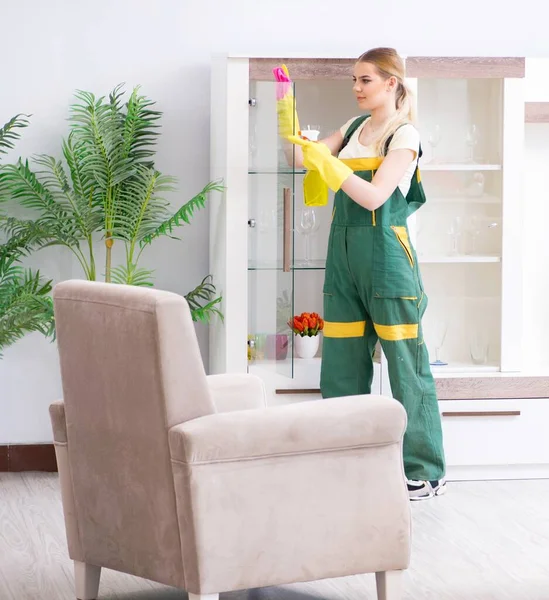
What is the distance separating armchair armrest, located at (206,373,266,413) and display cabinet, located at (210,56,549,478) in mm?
711

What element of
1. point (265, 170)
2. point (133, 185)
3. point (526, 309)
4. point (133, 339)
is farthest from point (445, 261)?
point (133, 339)

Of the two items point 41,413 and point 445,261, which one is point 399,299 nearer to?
point 445,261

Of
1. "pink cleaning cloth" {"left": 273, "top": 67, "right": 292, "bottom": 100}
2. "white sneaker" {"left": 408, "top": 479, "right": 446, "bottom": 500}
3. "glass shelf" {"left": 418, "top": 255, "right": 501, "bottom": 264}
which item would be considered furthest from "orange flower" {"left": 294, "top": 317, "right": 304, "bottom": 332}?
"pink cleaning cloth" {"left": 273, "top": 67, "right": 292, "bottom": 100}

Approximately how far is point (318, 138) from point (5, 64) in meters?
1.36

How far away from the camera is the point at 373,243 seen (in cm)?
363

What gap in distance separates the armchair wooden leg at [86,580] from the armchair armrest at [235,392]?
1.87ft

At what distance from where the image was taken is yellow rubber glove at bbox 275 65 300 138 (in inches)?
144

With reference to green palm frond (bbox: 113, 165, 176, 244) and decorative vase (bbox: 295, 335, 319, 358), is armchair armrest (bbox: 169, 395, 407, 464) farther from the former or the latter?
green palm frond (bbox: 113, 165, 176, 244)

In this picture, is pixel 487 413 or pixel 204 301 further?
pixel 204 301

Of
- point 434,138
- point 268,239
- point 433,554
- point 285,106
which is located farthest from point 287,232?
point 433,554

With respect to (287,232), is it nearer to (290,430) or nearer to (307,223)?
(307,223)

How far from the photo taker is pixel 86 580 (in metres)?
2.67

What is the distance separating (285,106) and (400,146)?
446mm

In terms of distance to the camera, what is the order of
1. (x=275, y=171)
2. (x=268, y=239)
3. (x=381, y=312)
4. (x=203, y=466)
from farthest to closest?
(x=268, y=239) → (x=275, y=171) → (x=381, y=312) → (x=203, y=466)
